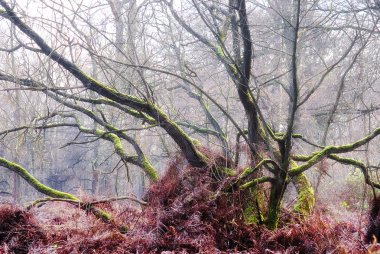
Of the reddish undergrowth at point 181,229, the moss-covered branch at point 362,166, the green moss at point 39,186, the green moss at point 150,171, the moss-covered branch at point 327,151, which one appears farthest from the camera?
the green moss at point 150,171

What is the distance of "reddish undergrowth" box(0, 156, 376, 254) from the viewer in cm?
391

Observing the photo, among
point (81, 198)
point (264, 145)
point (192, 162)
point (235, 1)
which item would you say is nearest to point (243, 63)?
point (235, 1)

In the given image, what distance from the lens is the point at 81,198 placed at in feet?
17.0

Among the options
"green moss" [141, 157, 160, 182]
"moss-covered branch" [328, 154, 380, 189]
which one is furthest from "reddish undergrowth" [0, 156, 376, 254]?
"green moss" [141, 157, 160, 182]

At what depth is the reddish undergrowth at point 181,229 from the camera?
391 centimetres

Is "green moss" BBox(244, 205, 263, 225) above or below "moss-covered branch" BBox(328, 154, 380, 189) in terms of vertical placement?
below

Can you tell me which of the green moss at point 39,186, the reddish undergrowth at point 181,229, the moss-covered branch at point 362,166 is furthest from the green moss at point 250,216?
the green moss at point 39,186

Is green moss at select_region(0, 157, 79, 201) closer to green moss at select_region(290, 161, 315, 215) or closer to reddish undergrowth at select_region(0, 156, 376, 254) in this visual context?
reddish undergrowth at select_region(0, 156, 376, 254)

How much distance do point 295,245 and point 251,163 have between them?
1334 mm

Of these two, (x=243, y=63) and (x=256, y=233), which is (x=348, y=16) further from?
(x=256, y=233)

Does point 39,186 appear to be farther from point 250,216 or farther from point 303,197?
point 303,197

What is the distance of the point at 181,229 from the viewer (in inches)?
166

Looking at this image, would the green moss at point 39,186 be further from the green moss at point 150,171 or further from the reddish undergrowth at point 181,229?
the green moss at point 150,171

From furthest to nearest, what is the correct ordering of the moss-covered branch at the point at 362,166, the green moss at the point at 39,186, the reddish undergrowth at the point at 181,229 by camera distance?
the green moss at the point at 39,186, the moss-covered branch at the point at 362,166, the reddish undergrowth at the point at 181,229
